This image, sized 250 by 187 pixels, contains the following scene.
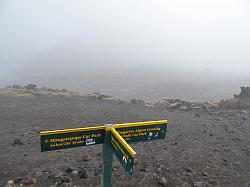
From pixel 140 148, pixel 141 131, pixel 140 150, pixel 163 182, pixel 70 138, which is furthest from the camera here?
pixel 140 148

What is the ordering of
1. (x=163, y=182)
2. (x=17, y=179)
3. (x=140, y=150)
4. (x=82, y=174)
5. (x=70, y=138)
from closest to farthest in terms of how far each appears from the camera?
(x=70, y=138)
(x=17, y=179)
(x=163, y=182)
(x=82, y=174)
(x=140, y=150)

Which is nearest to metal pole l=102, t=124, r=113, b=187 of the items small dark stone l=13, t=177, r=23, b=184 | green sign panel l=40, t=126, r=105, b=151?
green sign panel l=40, t=126, r=105, b=151

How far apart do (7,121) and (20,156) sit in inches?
285

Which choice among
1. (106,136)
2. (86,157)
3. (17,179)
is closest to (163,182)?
(86,157)

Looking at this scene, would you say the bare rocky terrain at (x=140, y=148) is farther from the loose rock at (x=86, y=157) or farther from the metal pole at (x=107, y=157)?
the metal pole at (x=107, y=157)

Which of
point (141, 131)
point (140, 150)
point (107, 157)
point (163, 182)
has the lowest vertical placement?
point (163, 182)

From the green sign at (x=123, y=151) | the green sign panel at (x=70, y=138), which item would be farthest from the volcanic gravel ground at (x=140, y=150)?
the green sign at (x=123, y=151)

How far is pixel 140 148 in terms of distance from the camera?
1484cm

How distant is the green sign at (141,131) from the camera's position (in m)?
7.18

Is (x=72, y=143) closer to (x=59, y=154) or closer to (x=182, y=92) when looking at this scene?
(x=59, y=154)

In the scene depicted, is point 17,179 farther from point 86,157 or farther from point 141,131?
point 141,131

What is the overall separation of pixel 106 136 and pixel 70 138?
0.82 metres

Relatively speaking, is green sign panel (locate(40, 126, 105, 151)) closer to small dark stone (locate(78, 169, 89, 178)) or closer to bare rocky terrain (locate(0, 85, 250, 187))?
bare rocky terrain (locate(0, 85, 250, 187))

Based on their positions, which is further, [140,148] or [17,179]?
[140,148]
